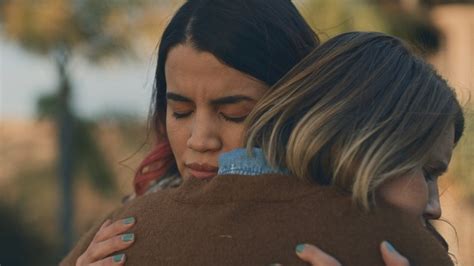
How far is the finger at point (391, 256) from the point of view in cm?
188

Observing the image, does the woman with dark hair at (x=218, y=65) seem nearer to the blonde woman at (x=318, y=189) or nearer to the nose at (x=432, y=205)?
the blonde woman at (x=318, y=189)

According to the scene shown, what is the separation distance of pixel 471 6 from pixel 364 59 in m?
9.69

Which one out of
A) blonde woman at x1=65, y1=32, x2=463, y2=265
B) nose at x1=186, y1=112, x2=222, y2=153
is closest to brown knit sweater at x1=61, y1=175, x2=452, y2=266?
blonde woman at x1=65, y1=32, x2=463, y2=265

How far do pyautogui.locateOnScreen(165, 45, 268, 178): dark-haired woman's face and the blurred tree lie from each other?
8373 millimetres

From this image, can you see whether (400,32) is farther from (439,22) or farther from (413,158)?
(413,158)

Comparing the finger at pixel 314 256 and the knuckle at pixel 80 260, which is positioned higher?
the finger at pixel 314 256

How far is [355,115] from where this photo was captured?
79.2 inches

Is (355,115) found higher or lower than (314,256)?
higher

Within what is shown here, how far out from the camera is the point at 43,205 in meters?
11.9

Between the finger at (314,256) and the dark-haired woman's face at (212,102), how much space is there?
552mm

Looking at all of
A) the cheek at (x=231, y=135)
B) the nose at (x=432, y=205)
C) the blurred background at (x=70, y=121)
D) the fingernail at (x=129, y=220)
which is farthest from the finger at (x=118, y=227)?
the blurred background at (x=70, y=121)

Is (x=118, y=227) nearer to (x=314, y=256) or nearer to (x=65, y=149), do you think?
(x=314, y=256)

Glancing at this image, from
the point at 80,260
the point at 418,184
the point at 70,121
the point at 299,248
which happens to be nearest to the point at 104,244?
the point at 80,260

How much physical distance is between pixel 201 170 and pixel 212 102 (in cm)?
18
